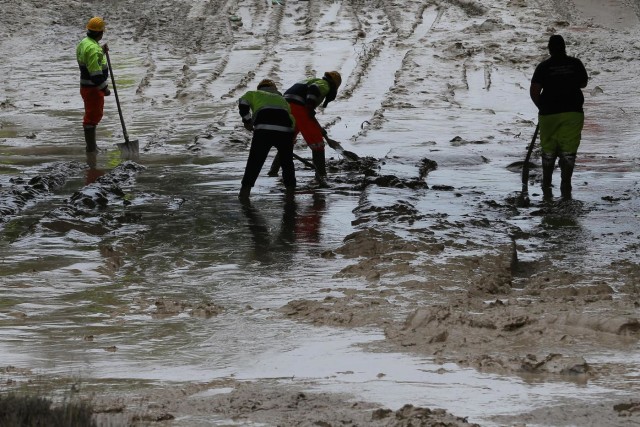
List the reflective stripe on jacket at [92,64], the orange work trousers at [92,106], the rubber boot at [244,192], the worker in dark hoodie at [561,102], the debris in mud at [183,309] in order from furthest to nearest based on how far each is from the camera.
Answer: the orange work trousers at [92,106]
the reflective stripe on jacket at [92,64]
the rubber boot at [244,192]
the worker in dark hoodie at [561,102]
the debris in mud at [183,309]

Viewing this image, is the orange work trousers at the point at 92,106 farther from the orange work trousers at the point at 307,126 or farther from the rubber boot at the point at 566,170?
the rubber boot at the point at 566,170

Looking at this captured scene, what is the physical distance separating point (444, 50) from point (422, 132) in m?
6.71

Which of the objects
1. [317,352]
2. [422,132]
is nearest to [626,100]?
[422,132]

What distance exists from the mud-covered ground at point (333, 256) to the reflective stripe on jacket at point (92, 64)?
1.02m

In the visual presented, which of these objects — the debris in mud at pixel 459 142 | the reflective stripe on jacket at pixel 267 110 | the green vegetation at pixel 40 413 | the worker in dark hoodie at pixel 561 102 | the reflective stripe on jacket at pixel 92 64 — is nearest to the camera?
the green vegetation at pixel 40 413

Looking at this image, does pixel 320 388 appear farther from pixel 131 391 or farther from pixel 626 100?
pixel 626 100

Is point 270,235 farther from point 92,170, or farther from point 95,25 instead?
point 95,25

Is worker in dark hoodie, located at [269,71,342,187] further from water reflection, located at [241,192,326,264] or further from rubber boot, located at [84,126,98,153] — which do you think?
rubber boot, located at [84,126,98,153]

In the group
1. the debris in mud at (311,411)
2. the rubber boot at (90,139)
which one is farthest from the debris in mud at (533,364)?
the rubber boot at (90,139)

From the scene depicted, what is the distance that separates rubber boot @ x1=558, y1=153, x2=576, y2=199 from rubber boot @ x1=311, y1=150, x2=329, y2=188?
2.67 meters

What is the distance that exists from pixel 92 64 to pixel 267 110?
3.98m

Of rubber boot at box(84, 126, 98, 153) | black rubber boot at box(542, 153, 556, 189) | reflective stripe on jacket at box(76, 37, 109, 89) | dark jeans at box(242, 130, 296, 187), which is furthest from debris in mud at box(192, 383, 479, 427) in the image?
rubber boot at box(84, 126, 98, 153)

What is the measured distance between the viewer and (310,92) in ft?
41.7

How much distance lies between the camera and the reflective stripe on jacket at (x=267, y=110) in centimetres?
1173
